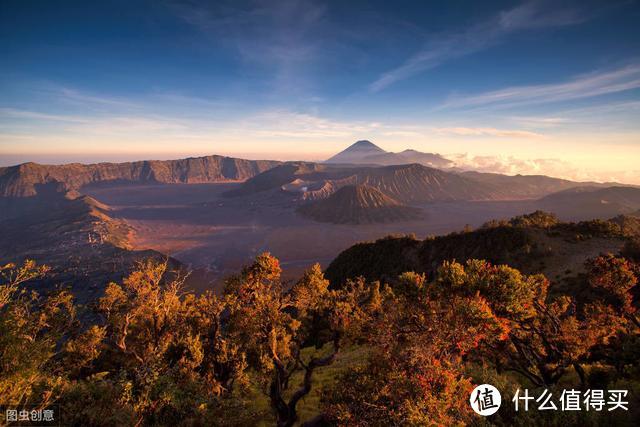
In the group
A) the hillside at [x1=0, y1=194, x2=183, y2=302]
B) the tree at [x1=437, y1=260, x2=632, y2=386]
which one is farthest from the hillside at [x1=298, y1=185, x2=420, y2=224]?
the tree at [x1=437, y1=260, x2=632, y2=386]

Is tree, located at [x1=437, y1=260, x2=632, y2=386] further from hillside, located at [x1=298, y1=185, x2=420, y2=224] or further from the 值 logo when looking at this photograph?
hillside, located at [x1=298, y1=185, x2=420, y2=224]

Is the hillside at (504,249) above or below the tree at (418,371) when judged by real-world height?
below

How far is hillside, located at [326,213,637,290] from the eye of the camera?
41531 millimetres

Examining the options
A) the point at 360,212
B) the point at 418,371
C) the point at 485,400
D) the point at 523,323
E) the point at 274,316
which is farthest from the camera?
the point at 360,212

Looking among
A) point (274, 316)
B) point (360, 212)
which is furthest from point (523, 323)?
point (360, 212)

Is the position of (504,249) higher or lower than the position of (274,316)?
lower

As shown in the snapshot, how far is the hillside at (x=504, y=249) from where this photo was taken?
41531 millimetres

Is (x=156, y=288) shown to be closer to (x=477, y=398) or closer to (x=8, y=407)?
(x=8, y=407)

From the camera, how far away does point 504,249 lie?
160 feet

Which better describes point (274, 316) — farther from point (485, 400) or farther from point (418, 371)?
point (485, 400)

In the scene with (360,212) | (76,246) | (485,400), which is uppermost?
(485,400)

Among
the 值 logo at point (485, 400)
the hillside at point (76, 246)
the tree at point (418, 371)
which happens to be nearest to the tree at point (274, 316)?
the tree at point (418, 371)

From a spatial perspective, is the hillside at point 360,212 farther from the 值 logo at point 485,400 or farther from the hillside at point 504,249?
the 值 logo at point 485,400

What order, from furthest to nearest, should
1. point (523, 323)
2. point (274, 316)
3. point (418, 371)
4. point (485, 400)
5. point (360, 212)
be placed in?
point (360, 212) < point (523, 323) < point (274, 316) < point (485, 400) < point (418, 371)
